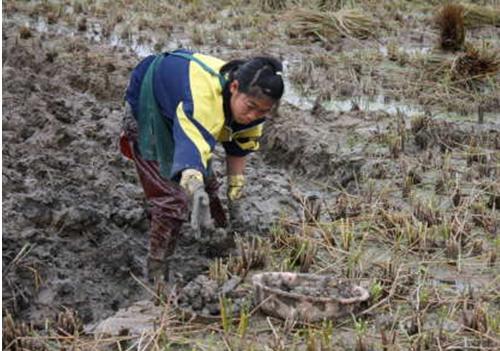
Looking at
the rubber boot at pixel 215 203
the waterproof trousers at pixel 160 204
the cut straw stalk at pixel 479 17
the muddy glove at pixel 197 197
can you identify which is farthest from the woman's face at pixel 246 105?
the cut straw stalk at pixel 479 17

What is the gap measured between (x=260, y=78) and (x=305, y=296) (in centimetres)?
97

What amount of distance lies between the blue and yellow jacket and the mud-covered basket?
1.89 ft

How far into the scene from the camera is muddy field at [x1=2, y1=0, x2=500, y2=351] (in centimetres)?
332

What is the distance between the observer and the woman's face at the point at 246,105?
355cm

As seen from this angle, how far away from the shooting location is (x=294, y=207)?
494 cm

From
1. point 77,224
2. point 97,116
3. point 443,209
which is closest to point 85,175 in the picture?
point 77,224

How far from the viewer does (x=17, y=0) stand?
1153 centimetres

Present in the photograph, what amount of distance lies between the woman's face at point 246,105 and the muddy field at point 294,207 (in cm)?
71

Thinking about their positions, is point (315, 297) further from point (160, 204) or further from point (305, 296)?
point (160, 204)

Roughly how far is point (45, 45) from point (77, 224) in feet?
14.9

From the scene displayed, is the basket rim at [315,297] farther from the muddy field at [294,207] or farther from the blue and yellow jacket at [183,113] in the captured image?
the blue and yellow jacket at [183,113]

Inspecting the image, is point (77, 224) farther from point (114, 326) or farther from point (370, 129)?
point (370, 129)

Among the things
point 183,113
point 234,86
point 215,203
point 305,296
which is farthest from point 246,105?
point 215,203

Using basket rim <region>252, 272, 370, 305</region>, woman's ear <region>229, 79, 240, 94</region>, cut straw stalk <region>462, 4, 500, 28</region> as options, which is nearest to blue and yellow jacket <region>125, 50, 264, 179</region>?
woman's ear <region>229, 79, 240, 94</region>
